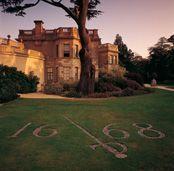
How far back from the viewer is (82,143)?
6316 millimetres

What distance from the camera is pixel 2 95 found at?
15.4 metres

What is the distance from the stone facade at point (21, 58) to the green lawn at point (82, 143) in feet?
59.7

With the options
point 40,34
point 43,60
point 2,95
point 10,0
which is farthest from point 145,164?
point 40,34

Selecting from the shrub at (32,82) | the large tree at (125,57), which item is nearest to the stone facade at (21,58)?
the shrub at (32,82)

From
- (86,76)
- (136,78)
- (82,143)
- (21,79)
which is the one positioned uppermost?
(86,76)

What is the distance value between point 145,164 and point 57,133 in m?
3.53

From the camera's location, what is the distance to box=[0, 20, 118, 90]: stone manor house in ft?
92.6

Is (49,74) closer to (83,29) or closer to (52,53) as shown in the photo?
(52,53)

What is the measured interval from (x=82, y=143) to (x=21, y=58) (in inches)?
965

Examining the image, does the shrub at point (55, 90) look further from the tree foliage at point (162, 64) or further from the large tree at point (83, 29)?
the tree foliage at point (162, 64)

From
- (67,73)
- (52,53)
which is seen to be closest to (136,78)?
(67,73)

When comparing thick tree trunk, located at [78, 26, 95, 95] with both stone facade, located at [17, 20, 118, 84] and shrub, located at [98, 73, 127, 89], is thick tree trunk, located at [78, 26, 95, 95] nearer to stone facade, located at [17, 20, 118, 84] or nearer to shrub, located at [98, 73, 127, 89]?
shrub, located at [98, 73, 127, 89]

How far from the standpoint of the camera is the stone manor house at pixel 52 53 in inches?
1111

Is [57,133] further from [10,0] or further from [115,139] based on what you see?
[10,0]
